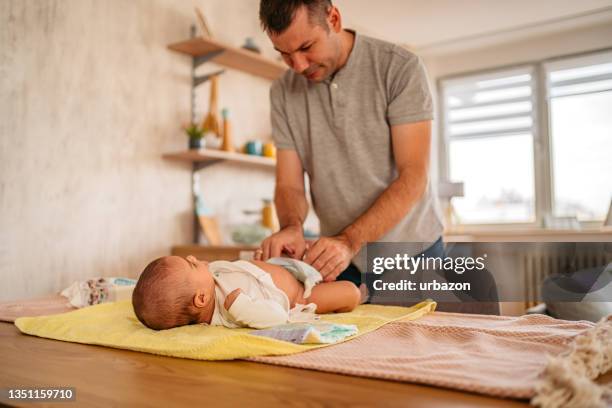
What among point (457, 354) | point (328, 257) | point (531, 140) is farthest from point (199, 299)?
point (531, 140)

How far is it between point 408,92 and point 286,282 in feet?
2.46

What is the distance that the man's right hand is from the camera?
1.65 meters

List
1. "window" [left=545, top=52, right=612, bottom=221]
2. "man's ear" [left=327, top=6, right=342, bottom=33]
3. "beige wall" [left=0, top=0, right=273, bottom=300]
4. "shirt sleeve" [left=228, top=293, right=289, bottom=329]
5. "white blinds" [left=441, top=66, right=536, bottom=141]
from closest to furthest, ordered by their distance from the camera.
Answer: "shirt sleeve" [left=228, top=293, right=289, bottom=329] → "man's ear" [left=327, top=6, right=342, bottom=33] → "beige wall" [left=0, top=0, right=273, bottom=300] → "window" [left=545, top=52, right=612, bottom=221] → "white blinds" [left=441, top=66, right=536, bottom=141]

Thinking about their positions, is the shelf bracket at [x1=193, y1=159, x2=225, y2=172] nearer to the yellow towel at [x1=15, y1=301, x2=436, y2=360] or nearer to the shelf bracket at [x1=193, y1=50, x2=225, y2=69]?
the shelf bracket at [x1=193, y1=50, x2=225, y2=69]

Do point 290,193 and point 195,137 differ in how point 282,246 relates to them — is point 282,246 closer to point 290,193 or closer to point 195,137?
point 290,193

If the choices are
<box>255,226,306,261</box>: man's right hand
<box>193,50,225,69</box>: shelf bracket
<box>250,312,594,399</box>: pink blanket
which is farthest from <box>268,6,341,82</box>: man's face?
<box>193,50,225,69</box>: shelf bracket

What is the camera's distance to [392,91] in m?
1.78

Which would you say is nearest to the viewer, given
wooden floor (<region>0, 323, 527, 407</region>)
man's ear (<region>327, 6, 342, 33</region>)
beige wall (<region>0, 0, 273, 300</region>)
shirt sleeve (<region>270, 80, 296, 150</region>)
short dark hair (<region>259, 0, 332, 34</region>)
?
wooden floor (<region>0, 323, 527, 407</region>)

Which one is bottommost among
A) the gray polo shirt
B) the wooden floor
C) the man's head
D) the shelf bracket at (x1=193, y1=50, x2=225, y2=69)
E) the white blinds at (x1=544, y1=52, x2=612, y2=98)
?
the wooden floor

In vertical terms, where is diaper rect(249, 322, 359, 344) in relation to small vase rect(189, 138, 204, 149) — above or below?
below

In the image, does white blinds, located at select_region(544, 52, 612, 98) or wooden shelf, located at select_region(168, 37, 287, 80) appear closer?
wooden shelf, located at select_region(168, 37, 287, 80)

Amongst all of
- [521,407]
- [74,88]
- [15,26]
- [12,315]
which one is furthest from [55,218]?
[521,407]

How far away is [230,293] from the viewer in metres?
1.21

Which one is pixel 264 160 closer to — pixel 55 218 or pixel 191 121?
pixel 191 121
